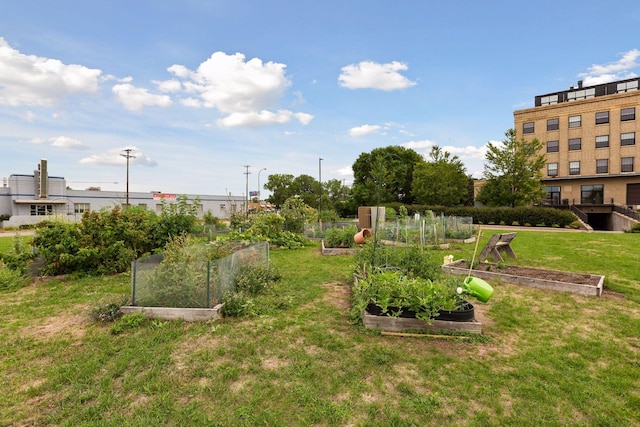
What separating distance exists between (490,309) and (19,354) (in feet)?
25.5

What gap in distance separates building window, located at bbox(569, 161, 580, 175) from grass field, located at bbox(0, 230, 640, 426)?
3597 cm

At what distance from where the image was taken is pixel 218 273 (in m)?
6.15

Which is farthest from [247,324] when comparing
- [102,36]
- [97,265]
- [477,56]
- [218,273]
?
[477,56]

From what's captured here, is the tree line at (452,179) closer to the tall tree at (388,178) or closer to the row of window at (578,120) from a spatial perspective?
the tall tree at (388,178)

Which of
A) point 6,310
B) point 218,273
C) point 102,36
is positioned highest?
point 102,36

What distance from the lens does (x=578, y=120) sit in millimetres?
34375

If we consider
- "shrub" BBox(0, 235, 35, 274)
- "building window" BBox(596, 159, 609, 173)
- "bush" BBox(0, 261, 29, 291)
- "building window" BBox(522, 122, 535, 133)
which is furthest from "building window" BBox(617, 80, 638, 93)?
"bush" BBox(0, 261, 29, 291)

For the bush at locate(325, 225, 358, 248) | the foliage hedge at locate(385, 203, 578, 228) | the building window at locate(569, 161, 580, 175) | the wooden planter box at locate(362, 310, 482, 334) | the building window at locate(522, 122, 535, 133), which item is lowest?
the wooden planter box at locate(362, 310, 482, 334)

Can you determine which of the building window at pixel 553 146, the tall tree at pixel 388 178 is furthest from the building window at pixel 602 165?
the tall tree at pixel 388 178

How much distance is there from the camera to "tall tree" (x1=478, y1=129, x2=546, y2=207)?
29844mm

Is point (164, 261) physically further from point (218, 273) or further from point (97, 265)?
point (97, 265)

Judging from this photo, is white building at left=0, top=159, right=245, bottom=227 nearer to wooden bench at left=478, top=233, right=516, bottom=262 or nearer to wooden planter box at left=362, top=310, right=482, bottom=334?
wooden bench at left=478, top=233, right=516, bottom=262

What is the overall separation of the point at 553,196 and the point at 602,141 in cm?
701

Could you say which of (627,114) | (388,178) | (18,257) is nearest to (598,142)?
(627,114)
